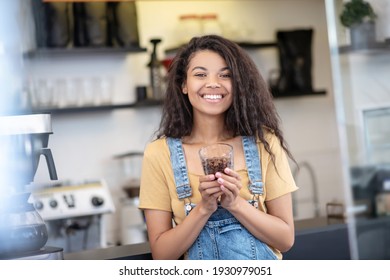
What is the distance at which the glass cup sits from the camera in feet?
5.06

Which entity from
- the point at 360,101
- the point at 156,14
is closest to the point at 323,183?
the point at 156,14

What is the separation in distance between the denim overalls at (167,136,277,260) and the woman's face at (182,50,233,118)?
107 mm

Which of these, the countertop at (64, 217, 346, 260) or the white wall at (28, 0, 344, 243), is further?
the white wall at (28, 0, 344, 243)

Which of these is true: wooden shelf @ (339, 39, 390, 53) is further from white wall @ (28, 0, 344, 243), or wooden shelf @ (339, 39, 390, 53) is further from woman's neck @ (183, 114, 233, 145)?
white wall @ (28, 0, 344, 243)

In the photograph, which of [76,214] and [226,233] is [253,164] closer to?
[226,233]

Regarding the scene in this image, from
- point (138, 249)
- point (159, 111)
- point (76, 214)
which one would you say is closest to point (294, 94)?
point (159, 111)

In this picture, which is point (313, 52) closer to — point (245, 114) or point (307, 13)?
point (307, 13)

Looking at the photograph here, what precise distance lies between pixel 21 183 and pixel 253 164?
0.57 m

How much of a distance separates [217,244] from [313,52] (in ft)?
11.7

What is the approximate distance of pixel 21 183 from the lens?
73.0 inches

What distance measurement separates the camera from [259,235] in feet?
5.39

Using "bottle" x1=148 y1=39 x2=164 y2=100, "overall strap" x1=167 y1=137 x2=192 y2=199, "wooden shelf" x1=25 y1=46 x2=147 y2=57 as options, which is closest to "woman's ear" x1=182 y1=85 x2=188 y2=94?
"overall strap" x1=167 y1=137 x2=192 y2=199

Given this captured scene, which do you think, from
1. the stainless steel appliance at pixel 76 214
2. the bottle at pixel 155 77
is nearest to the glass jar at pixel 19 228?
the stainless steel appliance at pixel 76 214

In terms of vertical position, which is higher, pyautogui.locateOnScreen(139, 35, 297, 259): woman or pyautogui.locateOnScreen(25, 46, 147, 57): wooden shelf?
pyautogui.locateOnScreen(25, 46, 147, 57): wooden shelf
